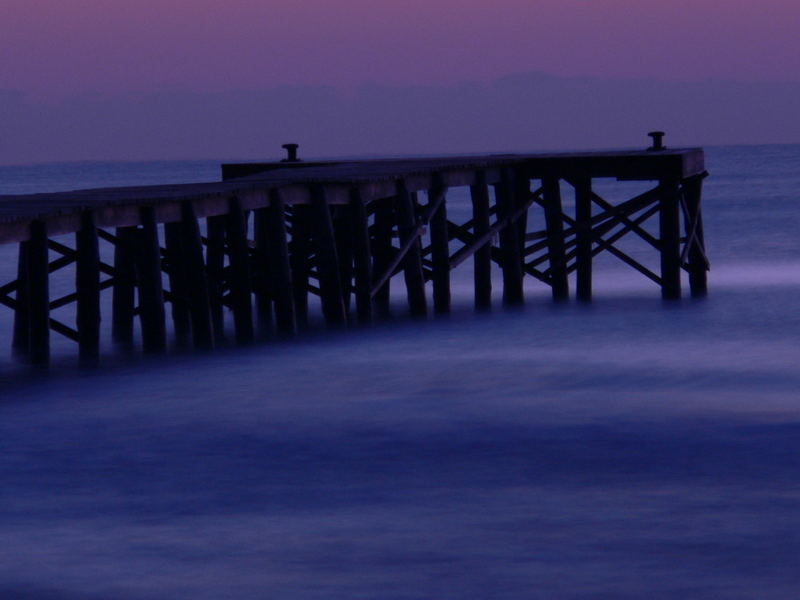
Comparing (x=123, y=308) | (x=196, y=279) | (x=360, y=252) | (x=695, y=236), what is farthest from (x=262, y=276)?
(x=695, y=236)

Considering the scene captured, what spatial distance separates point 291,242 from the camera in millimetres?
15242

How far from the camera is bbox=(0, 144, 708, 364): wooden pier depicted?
38.1 feet

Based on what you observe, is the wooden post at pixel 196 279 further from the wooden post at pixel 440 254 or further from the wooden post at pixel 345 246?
the wooden post at pixel 440 254

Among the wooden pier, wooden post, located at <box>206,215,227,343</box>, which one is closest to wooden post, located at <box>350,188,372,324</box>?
Answer: the wooden pier

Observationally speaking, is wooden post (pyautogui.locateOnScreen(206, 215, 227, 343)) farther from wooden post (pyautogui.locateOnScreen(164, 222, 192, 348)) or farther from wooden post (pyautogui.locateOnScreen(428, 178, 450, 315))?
wooden post (pyautogui.locateOnScreen(428, 178, 450, 315))

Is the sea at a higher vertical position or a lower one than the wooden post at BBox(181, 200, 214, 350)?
lower

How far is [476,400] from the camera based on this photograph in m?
10.8

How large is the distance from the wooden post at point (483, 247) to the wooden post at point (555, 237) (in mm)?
773

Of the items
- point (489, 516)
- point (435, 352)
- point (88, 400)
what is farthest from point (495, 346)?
point (489, 516)

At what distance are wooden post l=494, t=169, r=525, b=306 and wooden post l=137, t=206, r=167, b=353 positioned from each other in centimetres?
490

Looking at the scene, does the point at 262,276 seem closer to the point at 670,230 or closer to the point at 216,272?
the point at 216,272

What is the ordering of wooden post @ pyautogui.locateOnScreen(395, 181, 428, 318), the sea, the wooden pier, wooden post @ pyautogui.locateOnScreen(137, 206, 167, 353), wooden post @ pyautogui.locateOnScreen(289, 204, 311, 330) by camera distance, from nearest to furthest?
1. the sea
2. the wooden pier
3. wooden post @ pyautogui.locateOnScreen(137, 206, 167, 353)
4. wooden post @ pyautogui.locateOnScreen(395, 181, 428, 318)
5. wooden post @ pyautogui.locateOnScreen(289, 204, 311, 330)

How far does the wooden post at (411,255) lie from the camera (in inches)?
A: 575

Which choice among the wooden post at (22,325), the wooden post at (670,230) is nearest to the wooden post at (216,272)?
the wooden post at (22,325)
